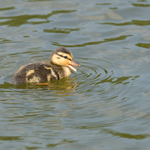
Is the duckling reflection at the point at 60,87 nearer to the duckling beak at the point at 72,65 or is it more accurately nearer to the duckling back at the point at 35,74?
the duckling back at the point at 35,74

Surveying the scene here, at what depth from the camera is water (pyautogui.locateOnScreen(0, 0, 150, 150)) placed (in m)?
4.20

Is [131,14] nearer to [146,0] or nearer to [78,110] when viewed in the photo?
[146,0]

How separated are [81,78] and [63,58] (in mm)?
461

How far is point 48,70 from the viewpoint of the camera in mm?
5793

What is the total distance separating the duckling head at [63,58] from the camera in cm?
602

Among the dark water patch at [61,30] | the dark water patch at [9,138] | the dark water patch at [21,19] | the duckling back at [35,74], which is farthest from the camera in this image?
the dark water patch at [21,19]

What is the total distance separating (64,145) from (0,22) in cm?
468

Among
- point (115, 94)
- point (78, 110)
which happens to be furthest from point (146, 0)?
point (78, 110)

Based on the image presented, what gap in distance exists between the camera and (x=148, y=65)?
6281mm

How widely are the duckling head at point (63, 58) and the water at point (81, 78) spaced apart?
0.20 m

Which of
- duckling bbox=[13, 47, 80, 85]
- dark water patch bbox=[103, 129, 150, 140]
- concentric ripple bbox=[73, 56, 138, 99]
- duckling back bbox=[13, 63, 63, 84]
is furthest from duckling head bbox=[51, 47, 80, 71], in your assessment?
dark water patch bbox=[103, 129, 150, 140]

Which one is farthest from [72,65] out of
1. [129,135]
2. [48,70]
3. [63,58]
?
[129,135]

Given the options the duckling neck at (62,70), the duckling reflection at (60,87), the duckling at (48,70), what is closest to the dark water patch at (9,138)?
the duckling reflection at (60,87)

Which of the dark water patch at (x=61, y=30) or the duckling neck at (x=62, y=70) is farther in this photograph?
the dark water patch at (x=61, y=30)
